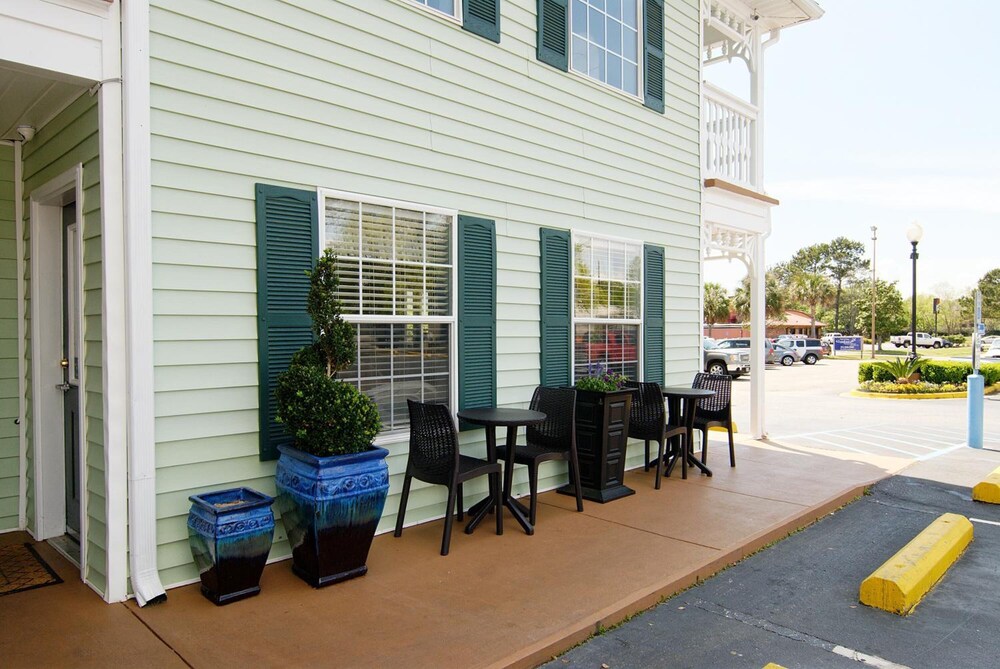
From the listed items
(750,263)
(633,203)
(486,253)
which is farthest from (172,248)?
(750,263)

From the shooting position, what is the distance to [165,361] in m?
3.42

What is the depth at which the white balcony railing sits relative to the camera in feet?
25.7

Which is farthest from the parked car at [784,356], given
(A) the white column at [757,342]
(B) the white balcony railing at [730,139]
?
(B) the white balcony railing at [730,139]

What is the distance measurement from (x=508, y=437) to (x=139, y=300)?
8.15 feet

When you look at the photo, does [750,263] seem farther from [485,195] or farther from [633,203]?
[485,195]

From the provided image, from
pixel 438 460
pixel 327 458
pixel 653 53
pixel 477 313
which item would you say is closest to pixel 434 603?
pixel 327 458

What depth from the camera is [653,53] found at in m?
6.79

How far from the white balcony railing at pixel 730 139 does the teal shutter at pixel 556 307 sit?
112 inches

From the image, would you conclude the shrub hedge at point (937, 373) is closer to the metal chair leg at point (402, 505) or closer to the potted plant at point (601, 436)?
the potted plant at point (601, 436)

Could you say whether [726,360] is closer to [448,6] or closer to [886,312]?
[448,6]

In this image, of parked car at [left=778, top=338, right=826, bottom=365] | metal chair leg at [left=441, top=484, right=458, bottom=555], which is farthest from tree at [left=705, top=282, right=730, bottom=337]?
metal chair leg at [left=441, top=484, right=458, bottom=555]

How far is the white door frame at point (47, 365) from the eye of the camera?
13.7 feet

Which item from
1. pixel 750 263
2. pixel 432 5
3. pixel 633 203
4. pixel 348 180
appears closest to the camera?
pixel 348 180

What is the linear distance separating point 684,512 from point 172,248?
4.02 meters
